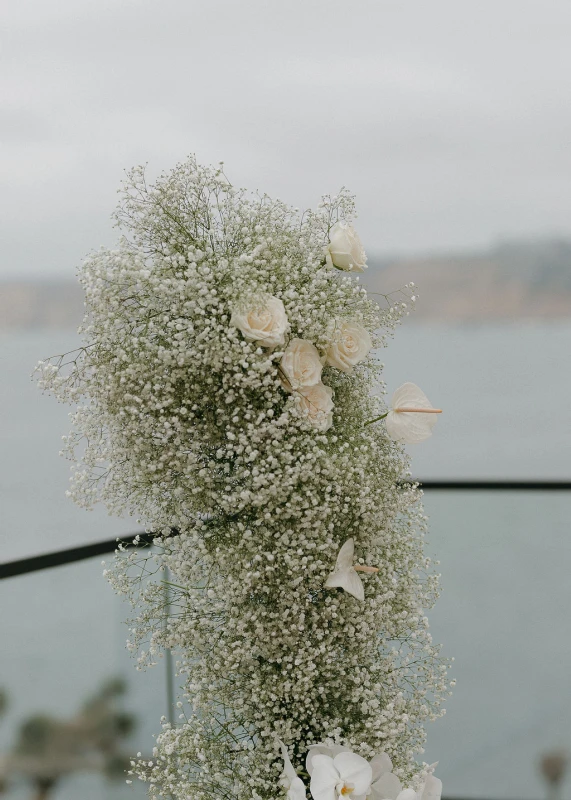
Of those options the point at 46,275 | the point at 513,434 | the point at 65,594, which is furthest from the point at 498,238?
the point at 65,594

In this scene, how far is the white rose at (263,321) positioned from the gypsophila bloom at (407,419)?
20 centimetres

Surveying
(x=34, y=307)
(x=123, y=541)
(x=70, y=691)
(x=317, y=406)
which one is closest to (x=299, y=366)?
(x=317, y=406)

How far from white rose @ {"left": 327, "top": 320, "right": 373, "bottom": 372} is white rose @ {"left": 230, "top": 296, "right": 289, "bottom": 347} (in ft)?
0.29

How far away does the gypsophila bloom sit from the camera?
1114 mm

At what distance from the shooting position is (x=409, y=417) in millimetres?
1119

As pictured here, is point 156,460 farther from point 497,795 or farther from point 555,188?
point 555,188

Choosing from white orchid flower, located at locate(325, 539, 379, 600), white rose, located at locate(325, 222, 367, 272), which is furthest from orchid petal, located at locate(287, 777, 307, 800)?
white rose, located at locate(325, 222, 367, 272)

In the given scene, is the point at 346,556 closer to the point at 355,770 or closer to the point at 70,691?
the point at 355,770

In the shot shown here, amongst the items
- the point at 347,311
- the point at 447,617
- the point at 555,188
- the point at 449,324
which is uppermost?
the point at 555,188

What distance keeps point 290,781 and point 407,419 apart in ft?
1.62

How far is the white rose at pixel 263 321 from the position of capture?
1019mm

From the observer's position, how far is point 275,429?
3.40 ft

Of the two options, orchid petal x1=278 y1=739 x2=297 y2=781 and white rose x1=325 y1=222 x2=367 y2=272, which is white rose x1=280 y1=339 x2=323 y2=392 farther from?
orchid petal x1=278 y1=739 x2=297 y2=781

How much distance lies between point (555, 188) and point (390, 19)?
158cm
